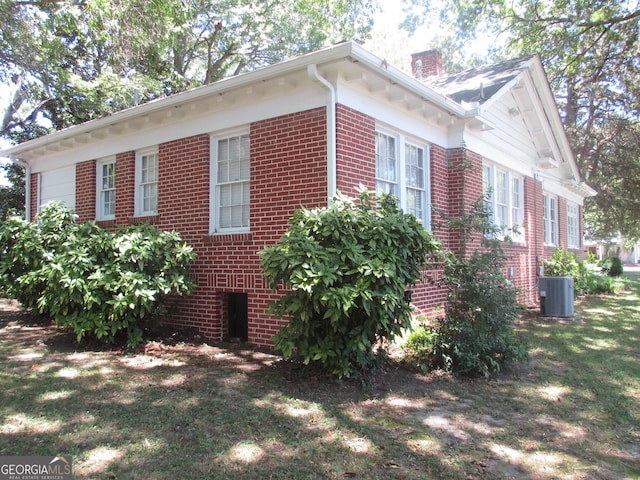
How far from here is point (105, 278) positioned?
636 centimetres

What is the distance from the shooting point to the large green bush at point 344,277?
4.69 meters

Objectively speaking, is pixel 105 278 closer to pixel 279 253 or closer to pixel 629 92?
pixel 279 253

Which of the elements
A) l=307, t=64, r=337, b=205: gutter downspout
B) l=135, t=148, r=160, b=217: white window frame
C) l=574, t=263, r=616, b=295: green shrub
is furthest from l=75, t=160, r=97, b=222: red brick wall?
l=574, t=263, r=616, b=295: green shrub

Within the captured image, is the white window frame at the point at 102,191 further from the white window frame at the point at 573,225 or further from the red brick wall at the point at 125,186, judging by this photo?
the white window frame at the point at 573,225

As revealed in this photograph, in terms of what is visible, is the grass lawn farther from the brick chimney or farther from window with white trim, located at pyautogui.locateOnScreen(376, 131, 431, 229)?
the brick chimney

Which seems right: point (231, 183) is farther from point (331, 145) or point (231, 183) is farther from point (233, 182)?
point (331, 145)

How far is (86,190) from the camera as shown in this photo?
972 cm

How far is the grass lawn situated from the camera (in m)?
3.30

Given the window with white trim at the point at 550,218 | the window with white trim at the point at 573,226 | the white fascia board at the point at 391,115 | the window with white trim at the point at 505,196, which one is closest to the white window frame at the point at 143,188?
the white fascia board at the point at 391,115

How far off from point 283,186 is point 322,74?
161cm

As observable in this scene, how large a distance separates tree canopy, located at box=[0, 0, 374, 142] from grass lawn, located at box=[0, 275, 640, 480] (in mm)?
7156

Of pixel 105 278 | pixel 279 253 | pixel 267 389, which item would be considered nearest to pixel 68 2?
pixel 105 278

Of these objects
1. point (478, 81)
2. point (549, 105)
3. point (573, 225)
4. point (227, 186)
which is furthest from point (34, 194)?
point (573, 225)

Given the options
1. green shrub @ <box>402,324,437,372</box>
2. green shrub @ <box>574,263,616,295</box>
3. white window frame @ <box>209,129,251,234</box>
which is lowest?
green shrub @ <box>402,324,437,372</box>
